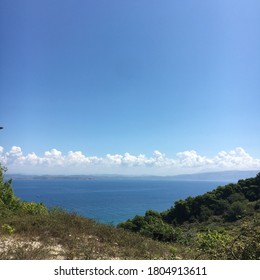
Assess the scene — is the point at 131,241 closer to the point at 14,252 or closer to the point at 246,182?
the point at 14,252

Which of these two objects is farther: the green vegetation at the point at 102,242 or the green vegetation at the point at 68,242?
the green vegetation at the point at 68,242

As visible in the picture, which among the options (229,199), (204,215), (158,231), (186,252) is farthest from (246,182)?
(186,252)

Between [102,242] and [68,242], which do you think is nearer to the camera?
[68,242]

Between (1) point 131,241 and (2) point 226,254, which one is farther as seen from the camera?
(1) point 131,241

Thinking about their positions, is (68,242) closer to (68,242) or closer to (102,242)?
(68,242)

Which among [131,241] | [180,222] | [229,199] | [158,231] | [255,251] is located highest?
[255,251]

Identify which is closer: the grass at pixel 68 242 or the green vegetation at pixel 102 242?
the green vegetation at pixel 102 242

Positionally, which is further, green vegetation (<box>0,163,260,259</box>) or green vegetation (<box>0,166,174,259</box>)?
green vegetation (<box>0,166,174,259</box>)

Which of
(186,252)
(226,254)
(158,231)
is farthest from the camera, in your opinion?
(158,231)

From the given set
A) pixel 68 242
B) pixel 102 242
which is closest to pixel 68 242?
pixel 68 242

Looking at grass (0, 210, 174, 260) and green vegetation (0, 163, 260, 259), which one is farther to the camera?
grass (0, 210, 174, 260)
